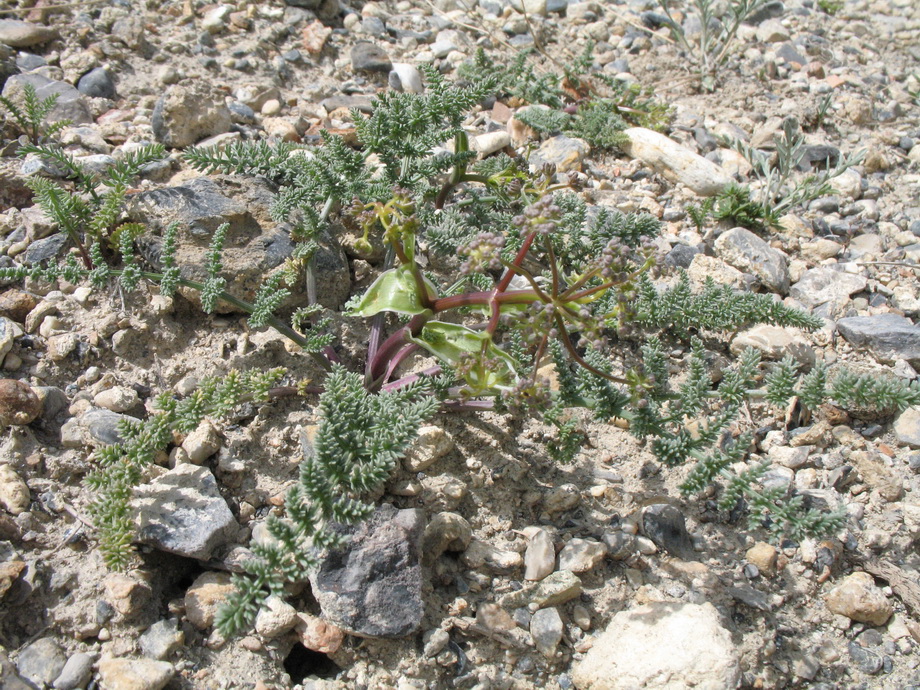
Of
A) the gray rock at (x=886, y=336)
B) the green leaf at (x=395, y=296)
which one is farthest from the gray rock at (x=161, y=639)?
the gray rock at (x=886, y=336)

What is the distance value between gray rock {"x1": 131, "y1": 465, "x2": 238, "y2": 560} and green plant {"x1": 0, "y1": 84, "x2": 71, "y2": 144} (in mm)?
2283

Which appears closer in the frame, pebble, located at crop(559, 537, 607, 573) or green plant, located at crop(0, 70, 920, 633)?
green plant, located at crop(0, 70, 920, 633)

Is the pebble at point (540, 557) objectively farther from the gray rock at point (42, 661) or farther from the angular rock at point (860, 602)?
the gray rock at point (42, 661)

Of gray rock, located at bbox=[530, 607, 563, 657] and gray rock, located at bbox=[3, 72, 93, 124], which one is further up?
gray rock, located at bbox=[3, 72, 93, 124]

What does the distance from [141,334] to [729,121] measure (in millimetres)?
4325

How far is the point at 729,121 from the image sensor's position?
213 inches

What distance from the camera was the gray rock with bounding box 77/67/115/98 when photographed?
15.1 ft

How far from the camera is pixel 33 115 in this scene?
12.9 feet

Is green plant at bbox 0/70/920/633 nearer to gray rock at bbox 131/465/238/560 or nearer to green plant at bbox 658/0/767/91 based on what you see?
gray rock at bbox 131/465/238/560

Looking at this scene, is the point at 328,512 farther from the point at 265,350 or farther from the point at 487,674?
the point at 265,350

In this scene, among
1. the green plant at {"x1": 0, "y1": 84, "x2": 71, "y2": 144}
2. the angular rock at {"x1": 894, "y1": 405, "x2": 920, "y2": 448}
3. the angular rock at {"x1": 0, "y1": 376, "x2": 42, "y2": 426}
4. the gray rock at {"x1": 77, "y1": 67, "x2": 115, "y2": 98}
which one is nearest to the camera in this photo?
the angular rock at {"x1": 0, "y1": 376, "x2": 42, "y2": 426}

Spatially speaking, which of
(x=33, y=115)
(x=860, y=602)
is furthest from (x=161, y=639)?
(x=33, y=115)

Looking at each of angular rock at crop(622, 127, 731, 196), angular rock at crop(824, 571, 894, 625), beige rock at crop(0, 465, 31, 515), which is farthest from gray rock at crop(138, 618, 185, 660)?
angular rock at crop(622, 127, 731, 196)

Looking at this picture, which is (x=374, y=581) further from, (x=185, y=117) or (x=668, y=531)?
(x=185, y=117)
